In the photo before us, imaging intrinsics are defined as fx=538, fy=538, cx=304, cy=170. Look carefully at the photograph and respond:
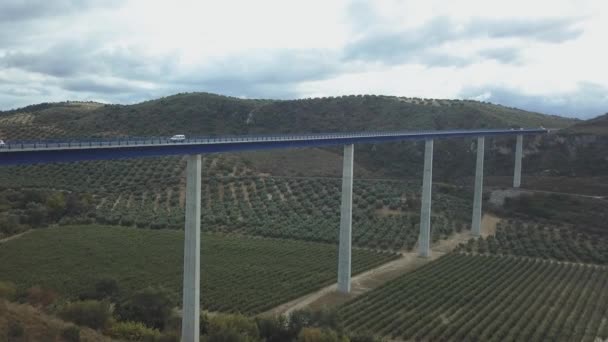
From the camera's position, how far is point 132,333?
25.9 metres

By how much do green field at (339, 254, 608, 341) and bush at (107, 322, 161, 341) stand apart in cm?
1126

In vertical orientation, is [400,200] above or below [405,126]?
below

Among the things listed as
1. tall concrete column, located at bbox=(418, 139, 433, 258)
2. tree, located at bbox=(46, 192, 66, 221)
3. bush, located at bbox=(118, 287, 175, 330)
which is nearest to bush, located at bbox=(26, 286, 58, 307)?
bush, located at bbox=(118, 287, 175, 330)

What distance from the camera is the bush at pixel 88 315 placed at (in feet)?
87.0

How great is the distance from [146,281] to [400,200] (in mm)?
39203

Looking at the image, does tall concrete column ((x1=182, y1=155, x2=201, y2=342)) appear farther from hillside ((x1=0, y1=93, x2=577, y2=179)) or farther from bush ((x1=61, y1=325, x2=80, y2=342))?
hillside ((x1=0, y1=93, x2=577, y2=179))

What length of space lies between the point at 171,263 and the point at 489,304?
25.1 m

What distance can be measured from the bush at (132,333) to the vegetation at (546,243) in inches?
1410

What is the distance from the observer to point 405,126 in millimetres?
112188

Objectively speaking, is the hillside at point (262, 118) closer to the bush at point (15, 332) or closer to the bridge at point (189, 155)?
the bridge at point (189, 155)

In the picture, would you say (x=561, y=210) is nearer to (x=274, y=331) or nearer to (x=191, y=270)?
(x=274, y=331)

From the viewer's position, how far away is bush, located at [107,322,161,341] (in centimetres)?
2566

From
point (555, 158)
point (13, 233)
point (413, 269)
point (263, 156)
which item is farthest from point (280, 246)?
point (555, 158)

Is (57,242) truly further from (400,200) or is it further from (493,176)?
(493,176)
